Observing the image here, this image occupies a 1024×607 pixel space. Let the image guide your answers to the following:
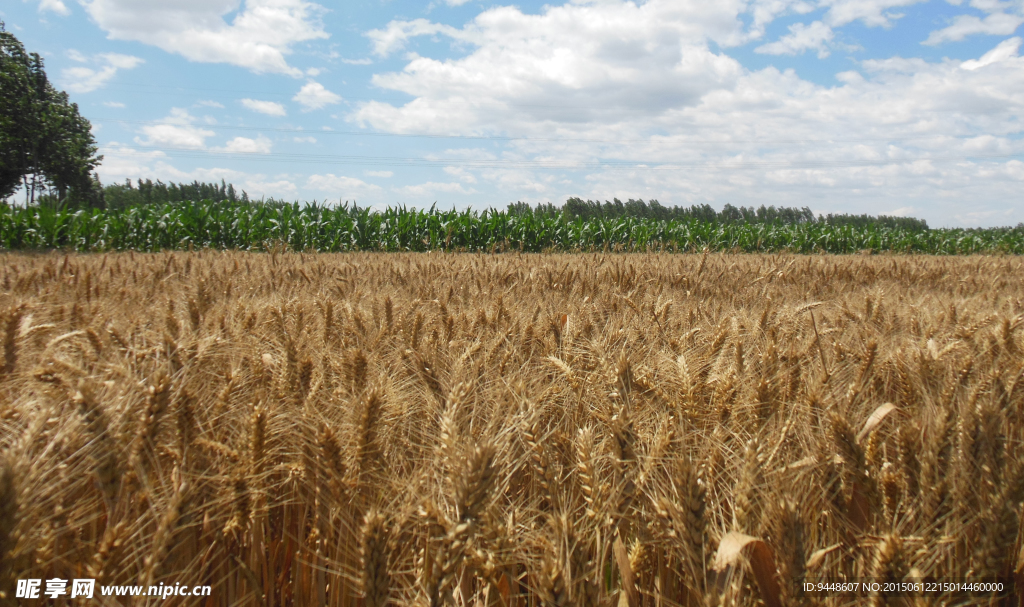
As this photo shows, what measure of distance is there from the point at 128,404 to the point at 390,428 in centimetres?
59

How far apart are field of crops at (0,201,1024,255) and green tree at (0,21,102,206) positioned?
17850 millimetres

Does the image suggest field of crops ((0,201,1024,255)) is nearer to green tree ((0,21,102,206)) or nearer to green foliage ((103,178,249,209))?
green tree ((0,21,102,206))

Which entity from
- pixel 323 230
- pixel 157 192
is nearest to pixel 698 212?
pixel 323 230

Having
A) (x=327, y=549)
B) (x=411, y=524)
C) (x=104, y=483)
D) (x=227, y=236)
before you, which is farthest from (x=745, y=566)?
(x=227, y=236)

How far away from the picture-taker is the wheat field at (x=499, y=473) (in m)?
0.95

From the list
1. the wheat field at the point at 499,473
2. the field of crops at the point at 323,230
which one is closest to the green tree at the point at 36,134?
the field of crops at the point at 323,230

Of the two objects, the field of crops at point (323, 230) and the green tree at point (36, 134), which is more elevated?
the green tree at point (36, 134)

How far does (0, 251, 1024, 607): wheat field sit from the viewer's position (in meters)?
0.95

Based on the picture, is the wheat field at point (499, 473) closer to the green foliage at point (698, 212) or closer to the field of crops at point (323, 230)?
the field of crops at point (323, 230)

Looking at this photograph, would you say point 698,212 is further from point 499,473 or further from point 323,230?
point 499,473

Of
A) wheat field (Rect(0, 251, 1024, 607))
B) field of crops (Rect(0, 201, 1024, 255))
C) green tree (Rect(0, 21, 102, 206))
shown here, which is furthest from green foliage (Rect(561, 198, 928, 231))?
wheat field (Rect(0, 251, 1024, 607))

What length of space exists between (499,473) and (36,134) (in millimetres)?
49929

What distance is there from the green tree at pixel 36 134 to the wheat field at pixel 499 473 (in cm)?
3743

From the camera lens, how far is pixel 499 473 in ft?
3.58
